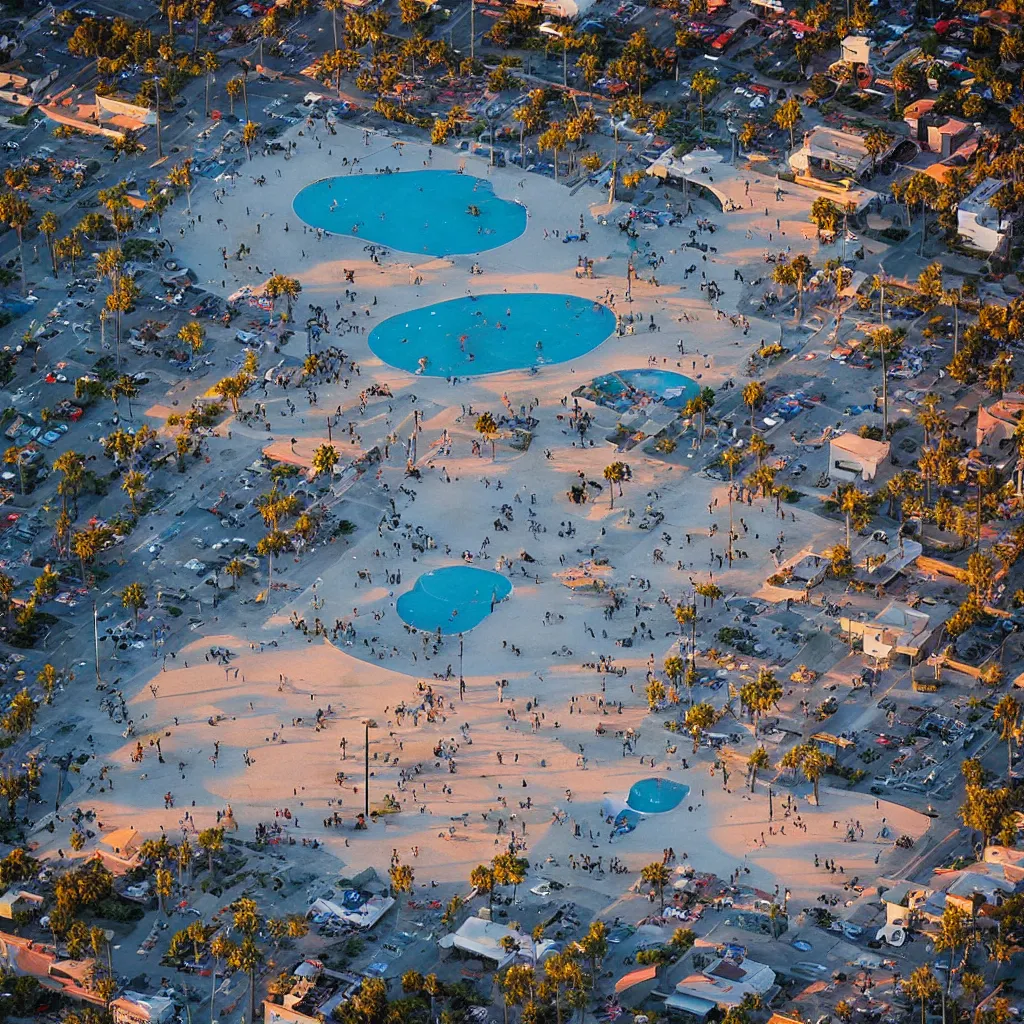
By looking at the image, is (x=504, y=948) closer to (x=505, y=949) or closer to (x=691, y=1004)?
(x=505, y=949)

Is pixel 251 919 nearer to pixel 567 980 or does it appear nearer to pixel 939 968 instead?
pixel 567 980

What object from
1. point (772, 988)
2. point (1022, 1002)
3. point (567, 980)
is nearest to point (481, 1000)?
point (567, 980)

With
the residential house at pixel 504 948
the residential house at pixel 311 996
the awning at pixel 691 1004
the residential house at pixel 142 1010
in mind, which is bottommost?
the residential house at pixel 142 1010

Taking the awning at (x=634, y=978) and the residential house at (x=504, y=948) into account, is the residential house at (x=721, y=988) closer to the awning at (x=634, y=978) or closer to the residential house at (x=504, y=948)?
the awning at (x=634, y=978)

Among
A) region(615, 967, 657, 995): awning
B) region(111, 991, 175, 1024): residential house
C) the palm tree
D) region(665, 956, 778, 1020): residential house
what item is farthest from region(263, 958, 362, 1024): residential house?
region(665, 956, 778, 1020): residential house

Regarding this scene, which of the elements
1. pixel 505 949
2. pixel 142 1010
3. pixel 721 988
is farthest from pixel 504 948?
pixel 142 1010

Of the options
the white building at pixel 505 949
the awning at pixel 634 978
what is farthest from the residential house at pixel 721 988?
Result: the white building at pixel 505 949

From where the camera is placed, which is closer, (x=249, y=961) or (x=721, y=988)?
(x=721, y=988)

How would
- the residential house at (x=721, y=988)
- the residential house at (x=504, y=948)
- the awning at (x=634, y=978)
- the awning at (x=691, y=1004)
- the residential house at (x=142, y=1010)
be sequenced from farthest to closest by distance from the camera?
1. the residential house at (x=504, y=948)
2. the awning at (x=634, y=978)
3. the residential house at (x=142, y=1010)
4. the residential house at (x=721, y=988)
5. the awning at (x=691, y=1004)
